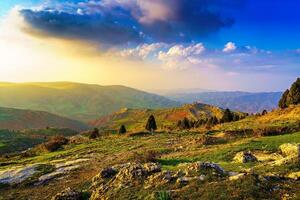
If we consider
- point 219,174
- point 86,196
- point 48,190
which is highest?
point 219,174

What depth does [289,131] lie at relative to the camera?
40.0 metres

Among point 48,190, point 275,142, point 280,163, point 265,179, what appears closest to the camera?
point 265,179

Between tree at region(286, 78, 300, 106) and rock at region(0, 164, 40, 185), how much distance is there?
57652 mm

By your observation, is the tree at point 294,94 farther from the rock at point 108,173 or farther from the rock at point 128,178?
the rock at point 128,178

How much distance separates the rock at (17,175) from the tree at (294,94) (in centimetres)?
5765

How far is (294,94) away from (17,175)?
6066 centimetres

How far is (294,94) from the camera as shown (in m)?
73.1

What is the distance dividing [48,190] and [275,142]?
67.8 feet

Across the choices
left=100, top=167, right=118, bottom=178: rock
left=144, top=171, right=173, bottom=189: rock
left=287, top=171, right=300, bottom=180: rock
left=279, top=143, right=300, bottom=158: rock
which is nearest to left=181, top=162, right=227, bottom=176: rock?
left=144, top=171, right=173, bottom=189: rock

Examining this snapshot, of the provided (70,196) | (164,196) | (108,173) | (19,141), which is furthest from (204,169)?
(19,141)

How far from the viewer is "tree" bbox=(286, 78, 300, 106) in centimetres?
7206

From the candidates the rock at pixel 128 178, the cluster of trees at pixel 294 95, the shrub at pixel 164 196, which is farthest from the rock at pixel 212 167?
the cluster of trees at pixel 294 95

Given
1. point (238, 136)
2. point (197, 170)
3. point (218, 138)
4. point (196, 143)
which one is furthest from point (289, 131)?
point (197, 170)

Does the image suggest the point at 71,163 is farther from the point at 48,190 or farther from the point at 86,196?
the point at 86,196
